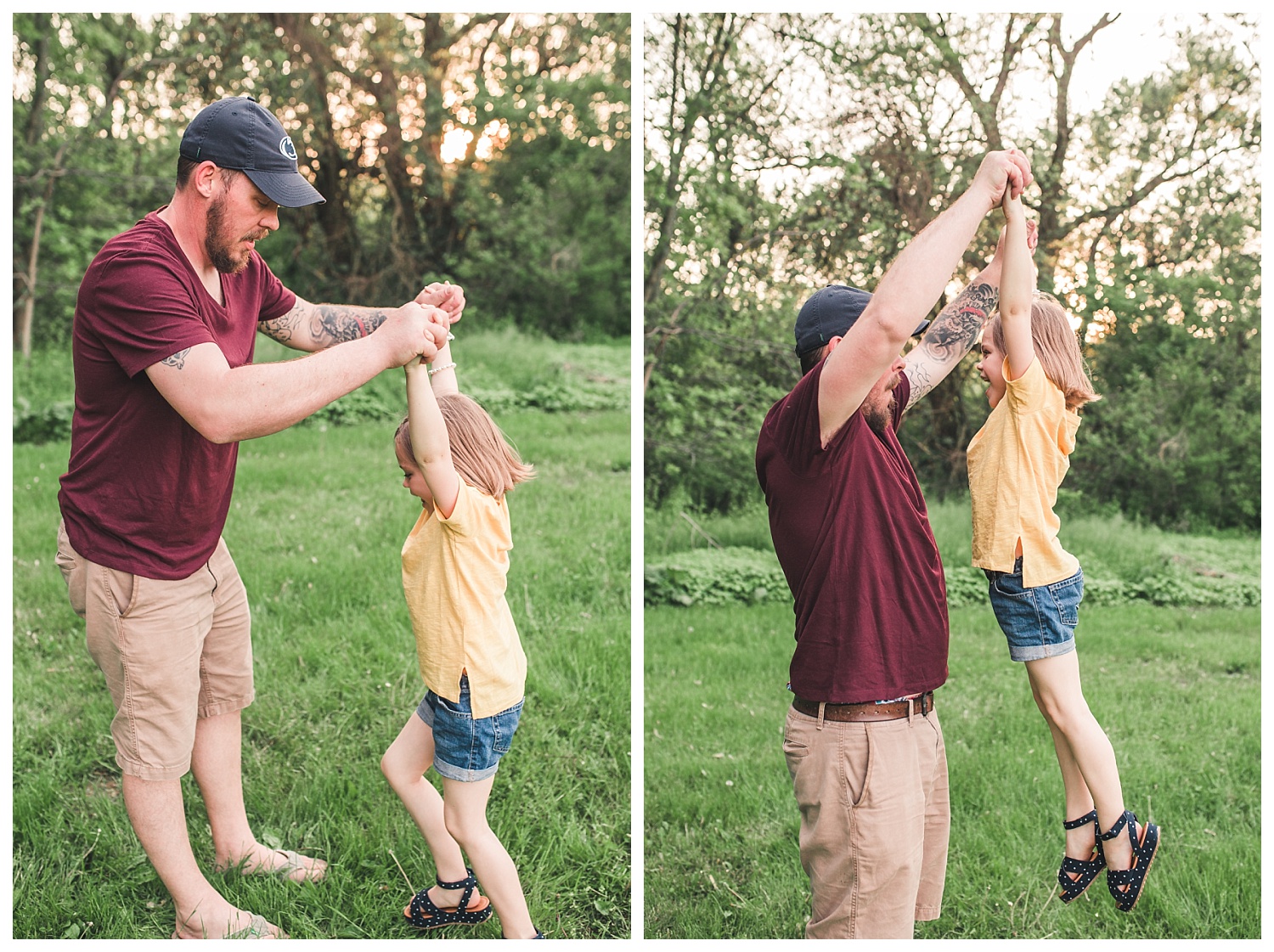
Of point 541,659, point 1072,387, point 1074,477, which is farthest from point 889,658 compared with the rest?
point 1074,477

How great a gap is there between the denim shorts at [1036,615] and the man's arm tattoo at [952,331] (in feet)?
1.62

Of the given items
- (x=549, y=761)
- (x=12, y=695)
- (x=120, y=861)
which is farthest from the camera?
(x=12, y=695)

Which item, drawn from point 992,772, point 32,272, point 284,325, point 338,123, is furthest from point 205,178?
point 32,272

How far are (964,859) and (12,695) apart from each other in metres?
3.36

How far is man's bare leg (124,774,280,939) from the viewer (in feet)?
7.60

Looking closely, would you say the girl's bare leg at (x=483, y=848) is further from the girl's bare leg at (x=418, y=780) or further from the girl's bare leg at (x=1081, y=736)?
the girl's bare leg at (x=1081, y=736)

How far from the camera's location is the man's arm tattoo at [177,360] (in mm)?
1890

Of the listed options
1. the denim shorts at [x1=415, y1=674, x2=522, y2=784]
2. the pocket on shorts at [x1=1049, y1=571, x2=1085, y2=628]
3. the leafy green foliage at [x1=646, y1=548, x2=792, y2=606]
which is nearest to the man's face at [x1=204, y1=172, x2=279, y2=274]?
the denim shorts at [x1=415, y1=674, x2=522, y2=784]

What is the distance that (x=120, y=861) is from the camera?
2.70 meters

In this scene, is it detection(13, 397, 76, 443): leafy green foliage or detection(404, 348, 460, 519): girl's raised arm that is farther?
detection(13, 397, 76, 443): leafy green foliage

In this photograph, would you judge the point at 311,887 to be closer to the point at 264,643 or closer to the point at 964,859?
the point at 264,643

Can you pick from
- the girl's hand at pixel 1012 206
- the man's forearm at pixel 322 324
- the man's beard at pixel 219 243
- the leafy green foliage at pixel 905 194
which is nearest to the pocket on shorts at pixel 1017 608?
the girl's hand at pixel 1012 206

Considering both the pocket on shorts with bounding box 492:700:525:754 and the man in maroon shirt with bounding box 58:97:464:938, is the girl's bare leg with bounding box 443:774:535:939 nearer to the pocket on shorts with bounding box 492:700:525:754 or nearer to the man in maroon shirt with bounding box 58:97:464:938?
the pocket on shorts with bounding box 492:700:525:754

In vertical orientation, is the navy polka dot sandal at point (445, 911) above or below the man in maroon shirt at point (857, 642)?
below
